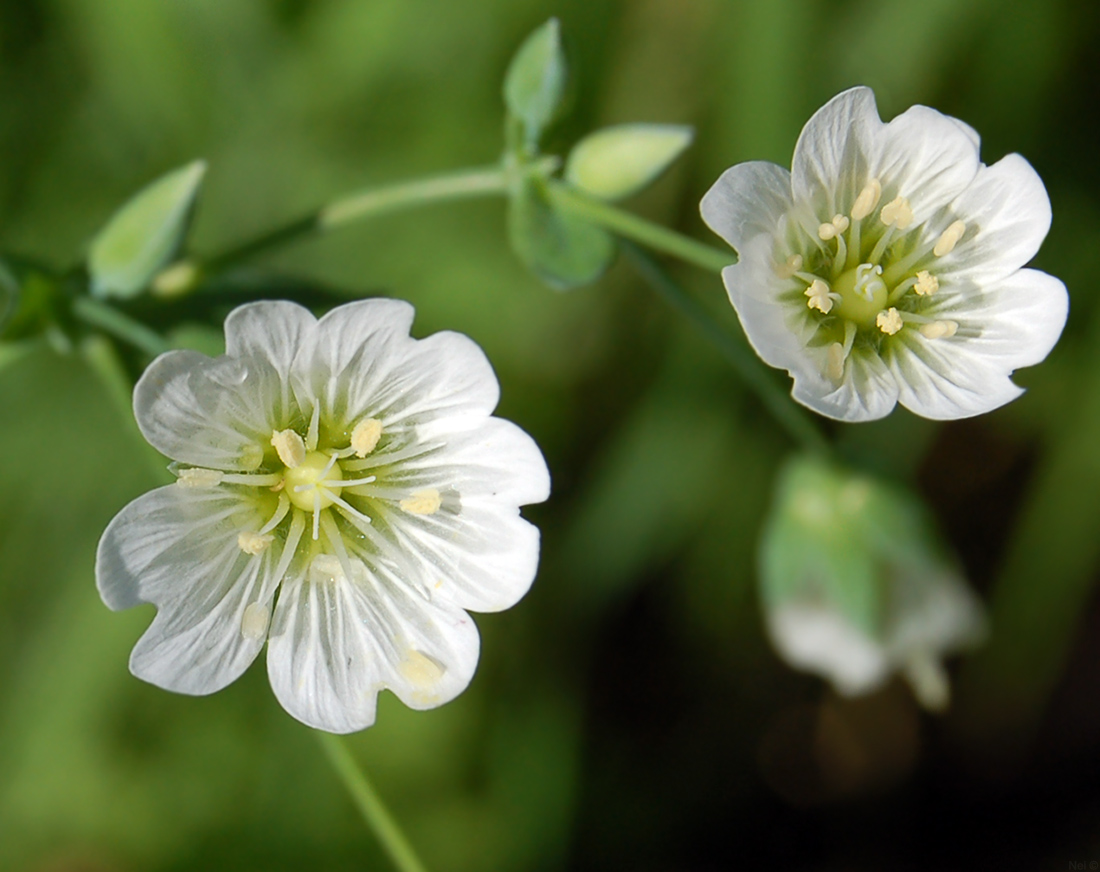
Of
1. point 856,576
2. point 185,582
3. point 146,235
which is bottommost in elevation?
point 856,576

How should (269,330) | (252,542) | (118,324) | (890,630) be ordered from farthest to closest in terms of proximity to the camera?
1. (890,630)
2. (118,324)
3. (252,542)
4. (269,330)

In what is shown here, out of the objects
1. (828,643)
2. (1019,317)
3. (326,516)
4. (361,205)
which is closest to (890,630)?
(828,643)

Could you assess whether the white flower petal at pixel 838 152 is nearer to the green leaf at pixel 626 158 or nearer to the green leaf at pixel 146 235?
the green leaf at pixel 626 158

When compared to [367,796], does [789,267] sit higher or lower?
higher

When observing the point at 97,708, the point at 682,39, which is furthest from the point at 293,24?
the point at 97,708

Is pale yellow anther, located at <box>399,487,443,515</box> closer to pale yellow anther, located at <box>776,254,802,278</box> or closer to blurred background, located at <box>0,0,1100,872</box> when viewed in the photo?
pale yellow anther, located at <box>776,254,802,278</box>

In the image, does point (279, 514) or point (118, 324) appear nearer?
point (279, 514)

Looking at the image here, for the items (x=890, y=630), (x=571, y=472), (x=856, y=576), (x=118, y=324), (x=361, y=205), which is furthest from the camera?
(x=571, y=472)

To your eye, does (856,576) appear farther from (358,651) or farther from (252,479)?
(252,479)
